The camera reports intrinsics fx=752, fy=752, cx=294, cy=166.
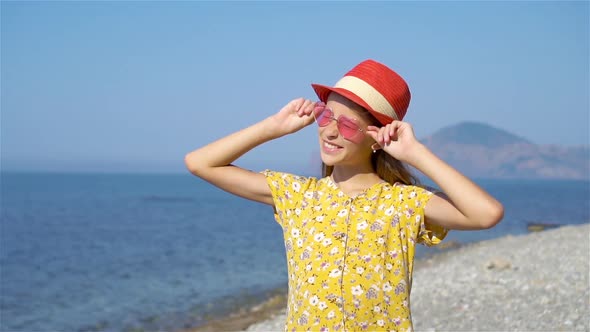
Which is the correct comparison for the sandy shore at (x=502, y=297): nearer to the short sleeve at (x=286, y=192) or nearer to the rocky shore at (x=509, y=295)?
the rocky shore at (x=509, y=295)

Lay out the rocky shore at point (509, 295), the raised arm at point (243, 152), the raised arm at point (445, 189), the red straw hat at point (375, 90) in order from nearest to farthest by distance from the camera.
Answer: the raised arm at point (445, 189)
the red straw hat at point (375, 90)
the raised arm at point (243, 152)
the rocky shore at point (509, 295)

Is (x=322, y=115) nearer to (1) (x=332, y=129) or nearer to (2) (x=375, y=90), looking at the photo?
(1) (x=332, y=129)

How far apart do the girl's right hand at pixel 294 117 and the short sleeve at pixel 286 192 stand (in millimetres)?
240

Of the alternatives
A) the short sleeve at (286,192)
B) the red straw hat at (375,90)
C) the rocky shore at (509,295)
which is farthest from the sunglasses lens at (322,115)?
the rocky shore at (509,295)

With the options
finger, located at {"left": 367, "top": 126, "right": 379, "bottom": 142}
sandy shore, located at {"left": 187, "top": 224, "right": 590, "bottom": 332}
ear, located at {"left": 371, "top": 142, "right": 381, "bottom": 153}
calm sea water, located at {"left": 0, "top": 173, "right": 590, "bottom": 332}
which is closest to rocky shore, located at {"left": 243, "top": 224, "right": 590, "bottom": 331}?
sandy shore, located at {"left": 187, "top": 224, "right": 590, "bottom": 332}

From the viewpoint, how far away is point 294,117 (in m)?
3.81

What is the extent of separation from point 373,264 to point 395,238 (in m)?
0.17

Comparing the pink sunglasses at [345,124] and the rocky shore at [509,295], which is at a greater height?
the pink sunglasses at [345,124]

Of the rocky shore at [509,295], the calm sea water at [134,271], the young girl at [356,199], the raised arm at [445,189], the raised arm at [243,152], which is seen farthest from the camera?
the calm sea water at [134,271]

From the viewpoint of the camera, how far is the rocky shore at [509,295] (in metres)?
8.79

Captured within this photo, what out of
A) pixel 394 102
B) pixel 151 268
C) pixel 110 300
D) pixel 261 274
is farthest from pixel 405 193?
pixel 151 268

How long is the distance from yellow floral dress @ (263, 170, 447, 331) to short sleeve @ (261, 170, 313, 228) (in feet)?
0.33

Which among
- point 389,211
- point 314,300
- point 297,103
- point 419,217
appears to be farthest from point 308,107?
point 314,300

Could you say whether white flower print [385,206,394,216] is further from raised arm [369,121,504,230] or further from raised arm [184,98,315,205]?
raised arm [184,98,315,205]
